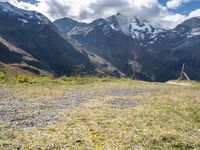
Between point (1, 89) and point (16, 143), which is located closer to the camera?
point (16, 143)

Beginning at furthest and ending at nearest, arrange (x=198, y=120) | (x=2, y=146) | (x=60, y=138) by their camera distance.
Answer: (x=198, y=120) → (x=60, y=138) → (x=2, y=146)

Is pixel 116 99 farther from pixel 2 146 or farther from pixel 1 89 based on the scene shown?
pixel 2 146

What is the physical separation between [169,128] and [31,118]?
346 inches

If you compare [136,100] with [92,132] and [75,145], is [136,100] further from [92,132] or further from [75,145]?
[75,145]

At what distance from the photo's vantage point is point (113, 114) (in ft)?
90.5

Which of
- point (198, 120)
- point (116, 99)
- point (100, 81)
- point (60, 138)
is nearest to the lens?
point (60, 138)

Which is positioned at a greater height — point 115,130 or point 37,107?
point 37,107

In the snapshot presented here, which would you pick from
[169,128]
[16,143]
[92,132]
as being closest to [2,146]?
[16,143]

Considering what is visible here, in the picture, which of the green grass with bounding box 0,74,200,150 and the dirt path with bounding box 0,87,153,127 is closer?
the green grass with bounding box 0,74,200,150

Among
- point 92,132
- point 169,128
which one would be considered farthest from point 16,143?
point 169,128

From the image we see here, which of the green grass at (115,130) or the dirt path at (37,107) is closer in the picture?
the green grass at (115,130)

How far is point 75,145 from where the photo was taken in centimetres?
1911

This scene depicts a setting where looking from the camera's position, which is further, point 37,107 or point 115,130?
point 37,107

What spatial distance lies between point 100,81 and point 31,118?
32876 mm
